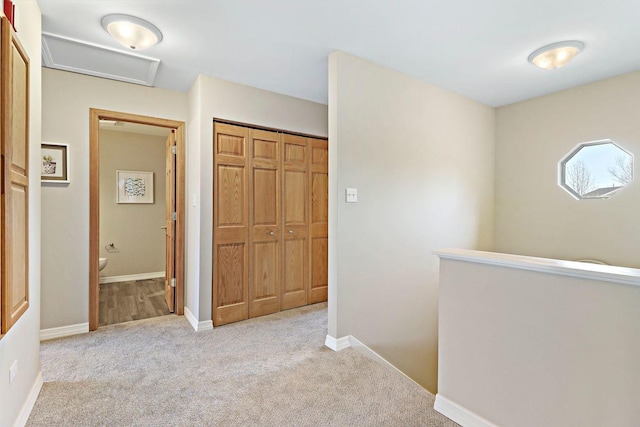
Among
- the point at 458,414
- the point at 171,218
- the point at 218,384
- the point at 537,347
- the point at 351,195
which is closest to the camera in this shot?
the point at 537,347

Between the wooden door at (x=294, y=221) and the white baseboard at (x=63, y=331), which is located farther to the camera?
the wooden door at (x=294, y=221)

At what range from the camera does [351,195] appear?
2549 mm

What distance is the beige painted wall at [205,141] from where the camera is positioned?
290 centimetres

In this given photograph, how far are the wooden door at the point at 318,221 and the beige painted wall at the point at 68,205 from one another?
208 centimetres

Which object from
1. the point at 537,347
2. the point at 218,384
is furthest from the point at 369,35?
the point at 218,384

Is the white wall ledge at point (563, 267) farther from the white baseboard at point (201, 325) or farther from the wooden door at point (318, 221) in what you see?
the white baseboard at point (201, 325)

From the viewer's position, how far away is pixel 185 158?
328cm

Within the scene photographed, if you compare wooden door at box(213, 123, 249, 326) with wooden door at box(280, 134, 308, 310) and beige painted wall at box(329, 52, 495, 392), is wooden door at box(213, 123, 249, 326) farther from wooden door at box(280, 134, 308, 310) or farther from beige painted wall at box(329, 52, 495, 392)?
beige painted wall at box(329, 52, 495, 392)

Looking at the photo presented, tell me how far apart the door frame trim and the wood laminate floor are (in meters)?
0.30

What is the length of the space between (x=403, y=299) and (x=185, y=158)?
8.54 ft

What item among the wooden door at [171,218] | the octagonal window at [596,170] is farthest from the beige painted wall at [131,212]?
the octagonal window at [596,170]

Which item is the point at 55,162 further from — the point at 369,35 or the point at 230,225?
the point at 369,35

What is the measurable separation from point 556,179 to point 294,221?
2.96 m

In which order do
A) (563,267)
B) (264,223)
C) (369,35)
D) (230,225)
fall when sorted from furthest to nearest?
(264,223)
(230,225)
(369,35)
(563,267)
